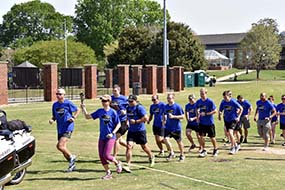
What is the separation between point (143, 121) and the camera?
40.2 feet

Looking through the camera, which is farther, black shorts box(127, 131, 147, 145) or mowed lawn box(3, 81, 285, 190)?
black shorts box(127, 131, 147, 145)

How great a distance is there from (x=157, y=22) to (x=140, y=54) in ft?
78.4

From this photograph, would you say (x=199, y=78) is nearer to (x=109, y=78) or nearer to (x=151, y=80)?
(x=109, y=78)

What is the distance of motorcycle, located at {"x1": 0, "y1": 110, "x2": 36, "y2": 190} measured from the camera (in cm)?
837

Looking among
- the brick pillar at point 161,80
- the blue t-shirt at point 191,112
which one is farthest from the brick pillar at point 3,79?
the brick pillar at point 161,80

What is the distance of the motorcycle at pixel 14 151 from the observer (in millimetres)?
8367

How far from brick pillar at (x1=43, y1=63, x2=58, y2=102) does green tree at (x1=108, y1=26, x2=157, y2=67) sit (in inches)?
1253

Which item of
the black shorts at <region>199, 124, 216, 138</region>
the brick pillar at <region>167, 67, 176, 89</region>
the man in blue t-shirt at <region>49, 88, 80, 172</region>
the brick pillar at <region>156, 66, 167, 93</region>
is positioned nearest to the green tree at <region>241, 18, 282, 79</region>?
the brick pillar at <region>167, 67, 176, 89</region>

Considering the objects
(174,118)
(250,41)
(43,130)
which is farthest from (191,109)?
(250,41)

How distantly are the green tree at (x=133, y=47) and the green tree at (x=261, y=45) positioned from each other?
1977 centimetres

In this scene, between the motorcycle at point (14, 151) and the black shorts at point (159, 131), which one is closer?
the motorcycle at point (14, 151)

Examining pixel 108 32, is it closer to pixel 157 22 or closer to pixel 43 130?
pixel 157 22

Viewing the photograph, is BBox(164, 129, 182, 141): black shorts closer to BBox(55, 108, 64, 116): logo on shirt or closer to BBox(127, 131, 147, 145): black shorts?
BBox(127, 131, 147, 145): black shorts

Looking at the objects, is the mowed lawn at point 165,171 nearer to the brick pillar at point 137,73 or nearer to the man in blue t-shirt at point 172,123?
the man in blue t-shirt at point 172,123
